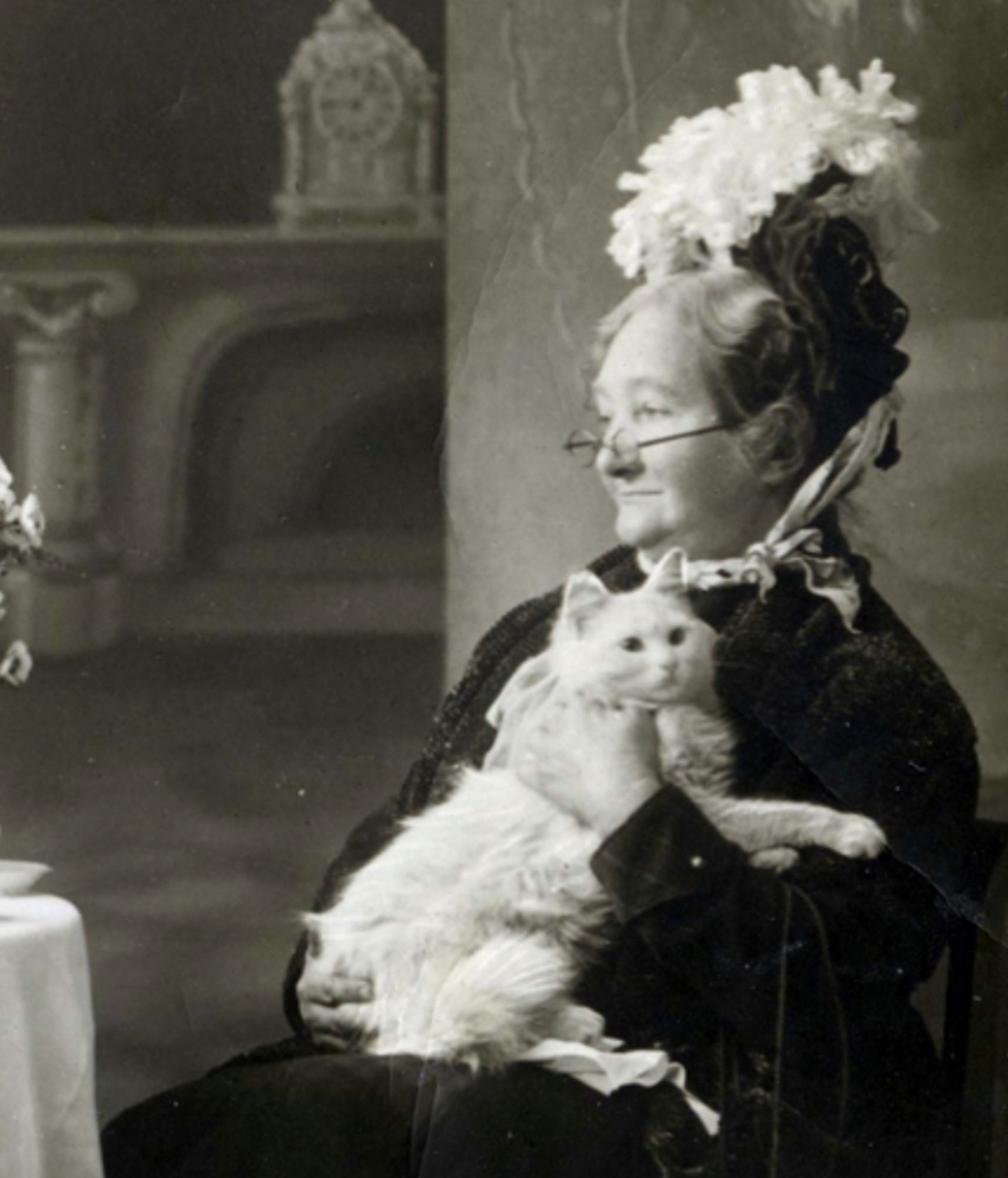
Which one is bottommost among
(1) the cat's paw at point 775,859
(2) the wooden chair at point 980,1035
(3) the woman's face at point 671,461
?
(2) the wooden chair at point 980,1035

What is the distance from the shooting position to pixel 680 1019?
3146 millimetres

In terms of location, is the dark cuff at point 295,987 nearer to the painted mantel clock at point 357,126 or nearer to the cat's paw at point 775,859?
the cat's paw at point 775,859

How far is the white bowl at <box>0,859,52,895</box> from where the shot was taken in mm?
3156

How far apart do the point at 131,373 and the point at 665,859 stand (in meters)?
1.26

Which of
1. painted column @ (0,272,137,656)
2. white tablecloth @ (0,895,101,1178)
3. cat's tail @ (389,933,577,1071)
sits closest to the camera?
white tablecloth @ (0,895,101,1178)

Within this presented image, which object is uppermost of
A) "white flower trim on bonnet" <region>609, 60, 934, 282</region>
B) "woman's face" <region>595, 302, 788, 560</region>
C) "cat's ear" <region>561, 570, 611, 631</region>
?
"white flower trim on bonnet" <region>609, 60, 934, 282</region>

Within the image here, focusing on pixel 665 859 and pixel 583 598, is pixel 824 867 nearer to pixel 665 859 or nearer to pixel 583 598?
pixel 665 859

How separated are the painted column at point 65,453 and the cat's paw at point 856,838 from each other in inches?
51.3

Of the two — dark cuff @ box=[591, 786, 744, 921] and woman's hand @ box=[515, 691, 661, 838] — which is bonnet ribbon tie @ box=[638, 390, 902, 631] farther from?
dark cuff @ box=[591, 786, 744, 921]

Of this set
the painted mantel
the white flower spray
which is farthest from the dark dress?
the white flower spray

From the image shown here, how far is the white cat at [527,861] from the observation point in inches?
124

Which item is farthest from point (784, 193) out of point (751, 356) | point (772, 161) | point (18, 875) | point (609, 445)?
point (18, 875)

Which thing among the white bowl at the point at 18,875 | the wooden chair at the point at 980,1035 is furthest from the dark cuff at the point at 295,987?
the wooden chair at the point at 980,1035

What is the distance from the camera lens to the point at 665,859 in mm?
3154
